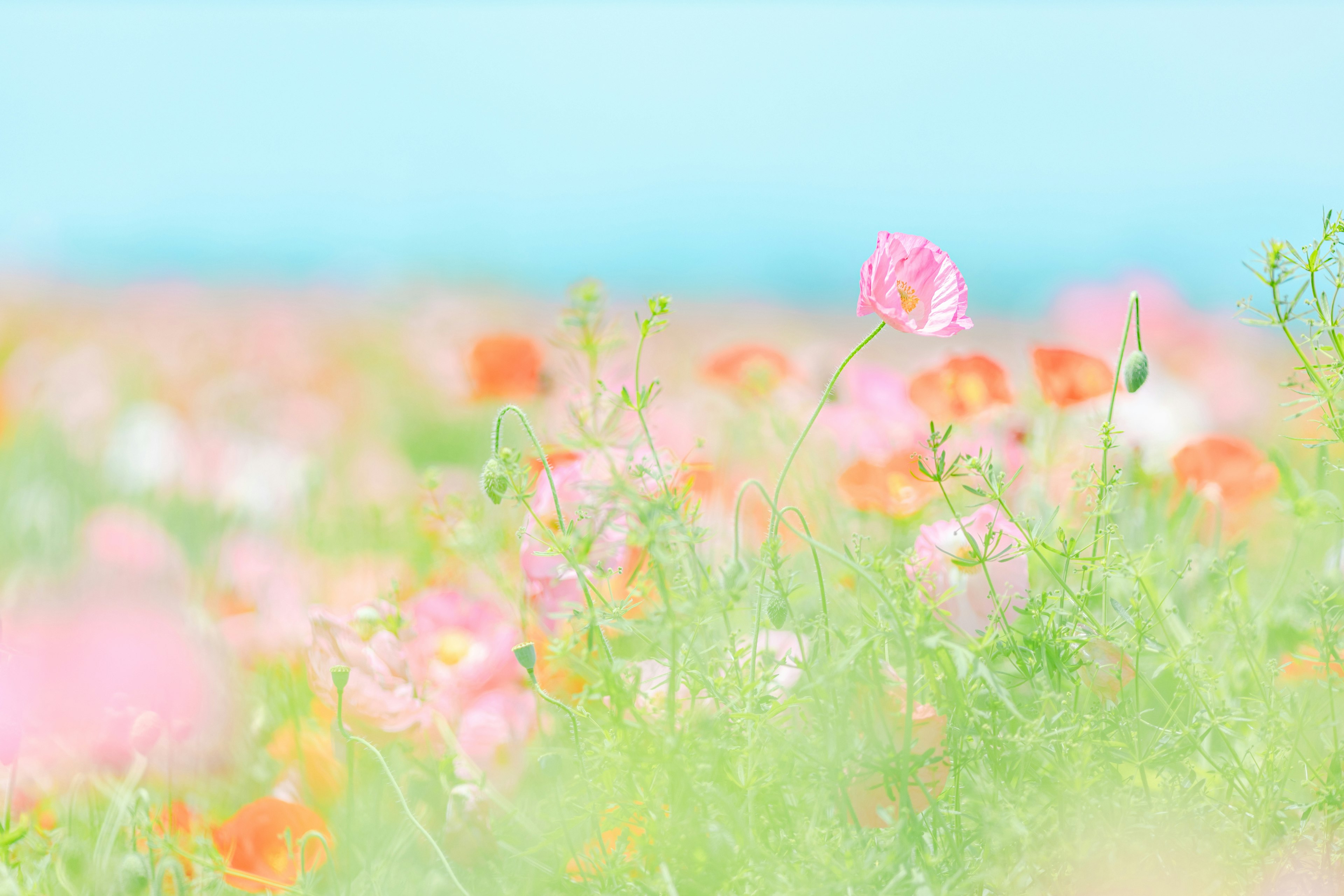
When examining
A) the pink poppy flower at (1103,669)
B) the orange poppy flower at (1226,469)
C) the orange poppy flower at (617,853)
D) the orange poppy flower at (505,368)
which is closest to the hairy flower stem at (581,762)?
the orange poppy flower at (617,853)

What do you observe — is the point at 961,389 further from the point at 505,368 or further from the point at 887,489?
the point at 505,368

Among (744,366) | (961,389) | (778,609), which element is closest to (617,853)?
(778,609)

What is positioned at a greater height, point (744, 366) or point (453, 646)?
point (744, 366)

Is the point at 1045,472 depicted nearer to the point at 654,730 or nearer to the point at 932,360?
the point at 932,360

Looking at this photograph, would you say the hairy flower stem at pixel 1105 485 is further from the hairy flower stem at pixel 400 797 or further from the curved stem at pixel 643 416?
the hairy flower stem at pixel 400 797

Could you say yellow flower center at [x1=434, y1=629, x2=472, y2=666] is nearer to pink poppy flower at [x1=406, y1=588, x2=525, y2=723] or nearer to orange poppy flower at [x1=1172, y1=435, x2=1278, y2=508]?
pink poppy flower at [x1=406, y1=588, x2=525, y2=723]

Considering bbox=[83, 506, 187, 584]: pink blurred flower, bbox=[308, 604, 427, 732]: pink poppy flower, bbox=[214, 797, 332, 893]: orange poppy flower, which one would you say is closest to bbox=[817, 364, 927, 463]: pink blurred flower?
bbox=[308, 604, 427, 732]: pink poppy flower

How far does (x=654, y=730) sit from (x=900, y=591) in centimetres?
19

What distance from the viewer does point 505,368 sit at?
165cm

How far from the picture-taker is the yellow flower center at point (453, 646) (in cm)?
109

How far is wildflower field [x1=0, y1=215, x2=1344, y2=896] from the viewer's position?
28.3 inches

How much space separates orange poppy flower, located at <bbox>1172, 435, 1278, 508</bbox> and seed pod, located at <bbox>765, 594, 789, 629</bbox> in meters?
0.60

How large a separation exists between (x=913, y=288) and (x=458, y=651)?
57 centimetres

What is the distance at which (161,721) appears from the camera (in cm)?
96
